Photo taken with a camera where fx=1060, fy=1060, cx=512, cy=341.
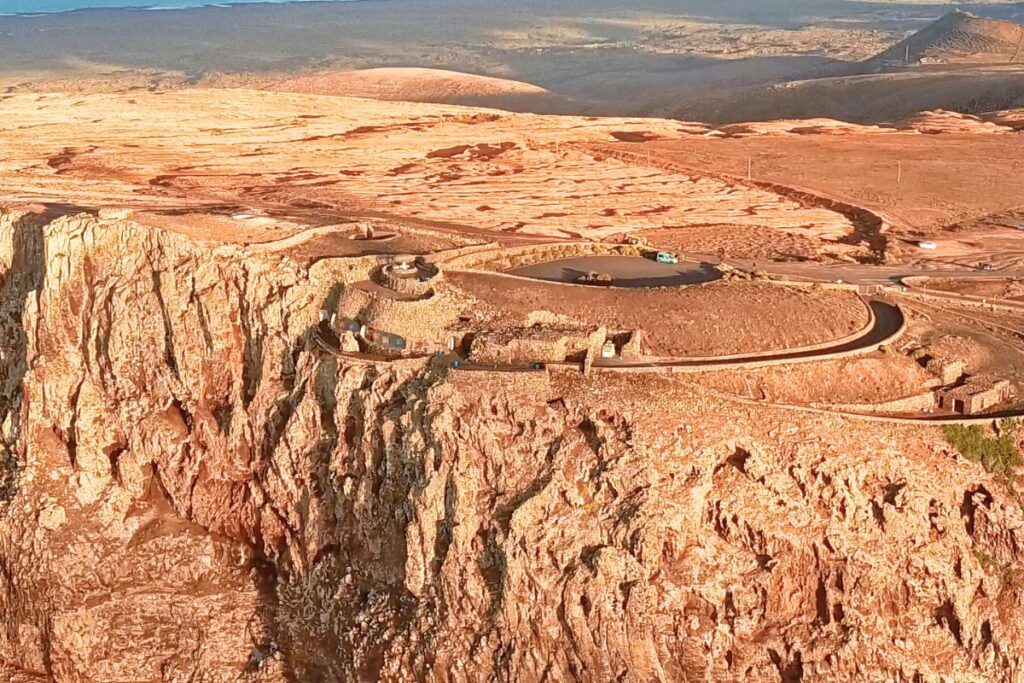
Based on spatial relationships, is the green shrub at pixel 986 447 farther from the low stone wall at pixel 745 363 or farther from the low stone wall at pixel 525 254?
the low stone wall at pixel 525 254

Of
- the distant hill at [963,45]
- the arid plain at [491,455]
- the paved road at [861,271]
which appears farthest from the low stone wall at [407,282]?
the distant hill at [963,45]

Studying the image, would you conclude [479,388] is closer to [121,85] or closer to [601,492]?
[601,492]

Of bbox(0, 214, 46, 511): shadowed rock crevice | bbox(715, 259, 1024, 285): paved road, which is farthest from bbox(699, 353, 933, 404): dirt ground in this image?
bbox(0, 214, 46, 511): shadowed rock crevice

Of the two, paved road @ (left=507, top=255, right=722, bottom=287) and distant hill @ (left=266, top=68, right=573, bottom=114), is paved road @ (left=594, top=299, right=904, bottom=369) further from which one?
distant hill @ (left=266, top=68, right=573, bottom=114)

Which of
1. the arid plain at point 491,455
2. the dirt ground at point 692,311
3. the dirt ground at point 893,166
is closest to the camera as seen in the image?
the arid plain at point 491,455

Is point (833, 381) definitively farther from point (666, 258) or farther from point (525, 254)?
point (525, 254)

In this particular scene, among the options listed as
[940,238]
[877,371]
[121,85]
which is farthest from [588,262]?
[121,85]
